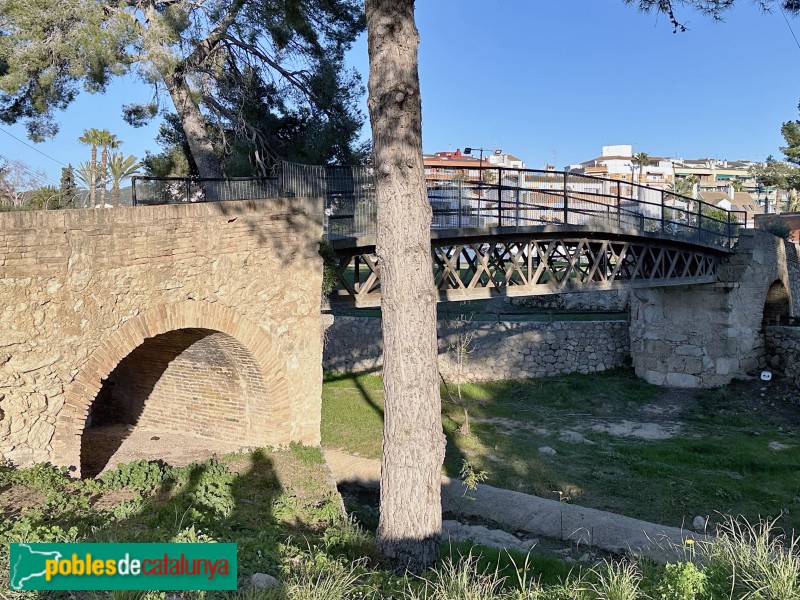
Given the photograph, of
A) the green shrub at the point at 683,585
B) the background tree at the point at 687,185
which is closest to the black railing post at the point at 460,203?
the green shrub at the point at 683,585

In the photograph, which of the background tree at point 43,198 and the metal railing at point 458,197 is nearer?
the metal railing at point 458,197

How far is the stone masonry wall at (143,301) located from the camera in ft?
23.4

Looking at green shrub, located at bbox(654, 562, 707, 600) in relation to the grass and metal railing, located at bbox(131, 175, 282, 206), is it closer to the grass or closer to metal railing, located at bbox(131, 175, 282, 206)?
the grass

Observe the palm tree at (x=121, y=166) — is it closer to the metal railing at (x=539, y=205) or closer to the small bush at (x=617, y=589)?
the metal railing at (x=539, y=205)

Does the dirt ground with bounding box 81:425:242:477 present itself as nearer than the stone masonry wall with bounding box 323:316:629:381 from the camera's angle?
Yes

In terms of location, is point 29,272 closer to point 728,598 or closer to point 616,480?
point 728,598

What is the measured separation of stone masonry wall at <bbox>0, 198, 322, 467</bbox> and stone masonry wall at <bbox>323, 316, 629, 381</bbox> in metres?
11.3

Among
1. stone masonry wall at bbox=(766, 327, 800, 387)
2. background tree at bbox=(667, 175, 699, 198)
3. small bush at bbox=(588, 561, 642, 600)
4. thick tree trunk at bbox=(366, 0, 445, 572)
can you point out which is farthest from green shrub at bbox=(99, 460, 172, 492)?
background tree at bbox=(667, 175, 699, 198)

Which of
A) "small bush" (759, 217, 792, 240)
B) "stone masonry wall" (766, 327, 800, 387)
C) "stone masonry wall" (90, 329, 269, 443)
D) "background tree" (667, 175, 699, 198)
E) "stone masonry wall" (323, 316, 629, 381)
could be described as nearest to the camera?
"stone masonry wall" (90, 329, 269, 443)

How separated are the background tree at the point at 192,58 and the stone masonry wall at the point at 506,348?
783cm

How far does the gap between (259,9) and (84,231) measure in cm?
900

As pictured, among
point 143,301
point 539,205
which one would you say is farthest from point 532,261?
point 143,301

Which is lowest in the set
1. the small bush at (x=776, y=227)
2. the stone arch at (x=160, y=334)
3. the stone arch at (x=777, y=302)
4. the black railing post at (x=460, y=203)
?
the stone arch at (x=160, y=334)

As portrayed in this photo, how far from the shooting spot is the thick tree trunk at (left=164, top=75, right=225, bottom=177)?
15016 mm
